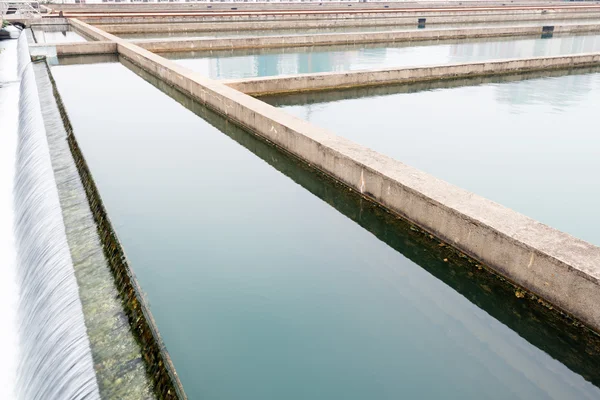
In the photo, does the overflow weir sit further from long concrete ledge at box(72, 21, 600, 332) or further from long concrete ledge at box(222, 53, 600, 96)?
long concrete ledge at box(222, 53, 600, 96)

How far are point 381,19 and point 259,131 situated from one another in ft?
90.7

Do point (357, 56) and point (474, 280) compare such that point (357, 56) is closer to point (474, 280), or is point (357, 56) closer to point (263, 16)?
point (263, 16)

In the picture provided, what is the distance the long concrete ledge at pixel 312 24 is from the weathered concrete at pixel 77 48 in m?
9.44

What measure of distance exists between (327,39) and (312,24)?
9.53m

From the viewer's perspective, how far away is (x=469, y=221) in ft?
16.0

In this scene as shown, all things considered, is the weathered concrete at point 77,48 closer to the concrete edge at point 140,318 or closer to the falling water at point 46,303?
the falling water at point 46,303

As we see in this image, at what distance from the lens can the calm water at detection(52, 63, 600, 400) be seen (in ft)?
12.3

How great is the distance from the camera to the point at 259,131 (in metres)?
9.02

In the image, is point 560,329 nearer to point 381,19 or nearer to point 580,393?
point 580,393

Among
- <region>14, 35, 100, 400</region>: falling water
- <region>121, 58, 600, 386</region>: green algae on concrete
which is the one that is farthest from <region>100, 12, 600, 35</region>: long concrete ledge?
<region>121, 58, 600, 386</region>: green algae on concrete

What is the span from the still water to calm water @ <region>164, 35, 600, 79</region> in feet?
15.1

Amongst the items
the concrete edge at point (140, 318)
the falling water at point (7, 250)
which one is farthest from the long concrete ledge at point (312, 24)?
the concrete edge at point (140, 318)

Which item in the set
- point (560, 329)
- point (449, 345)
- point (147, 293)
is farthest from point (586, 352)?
point (147, 293)

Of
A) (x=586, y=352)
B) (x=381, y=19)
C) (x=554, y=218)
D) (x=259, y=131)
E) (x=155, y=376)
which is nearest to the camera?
(x=155, y=376)
